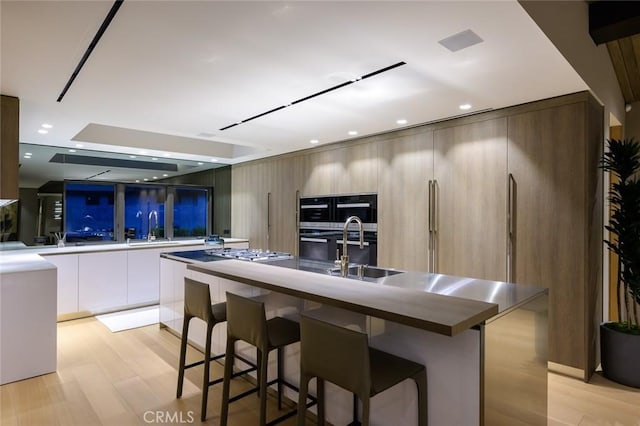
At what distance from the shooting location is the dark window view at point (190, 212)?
6.43m

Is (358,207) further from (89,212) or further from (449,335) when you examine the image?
(89,212)

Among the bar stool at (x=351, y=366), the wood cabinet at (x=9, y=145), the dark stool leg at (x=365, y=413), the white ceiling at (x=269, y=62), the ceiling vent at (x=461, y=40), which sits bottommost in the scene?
the dark stool leg at (x=365, y=413)

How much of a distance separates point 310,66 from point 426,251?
8.06ft

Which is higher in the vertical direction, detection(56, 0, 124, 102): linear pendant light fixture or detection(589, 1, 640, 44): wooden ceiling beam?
detection(589, 1, 640, 44): wooden ceiling beam

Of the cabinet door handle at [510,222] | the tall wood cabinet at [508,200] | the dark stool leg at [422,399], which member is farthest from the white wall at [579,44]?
the dark stool leg at [422,399]

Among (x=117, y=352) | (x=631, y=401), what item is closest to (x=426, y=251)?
(x=631, y=401)

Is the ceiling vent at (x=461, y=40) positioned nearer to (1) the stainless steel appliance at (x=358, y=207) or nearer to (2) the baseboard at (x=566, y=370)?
(1) the stainless steel appliance at (x=358, y=207)

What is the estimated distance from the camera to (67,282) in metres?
4.66

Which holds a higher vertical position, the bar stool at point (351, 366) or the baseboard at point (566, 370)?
the bar stool at point (351, 366)

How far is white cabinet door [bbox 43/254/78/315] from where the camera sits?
15.1 ft

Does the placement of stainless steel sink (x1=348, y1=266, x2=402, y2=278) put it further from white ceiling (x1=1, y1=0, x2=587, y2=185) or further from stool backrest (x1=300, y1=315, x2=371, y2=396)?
white ceiling (x1=1, y1=0, x2=587, y2=185)

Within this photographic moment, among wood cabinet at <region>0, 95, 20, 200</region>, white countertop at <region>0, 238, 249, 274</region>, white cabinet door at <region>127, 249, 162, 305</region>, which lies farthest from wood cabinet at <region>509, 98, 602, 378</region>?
white cabinet door at <region>127, 249, 162, 305</region>

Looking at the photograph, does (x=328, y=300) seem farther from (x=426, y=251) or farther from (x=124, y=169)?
(x=124, y=169)

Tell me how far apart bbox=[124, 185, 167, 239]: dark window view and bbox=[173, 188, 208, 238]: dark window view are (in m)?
0.26
